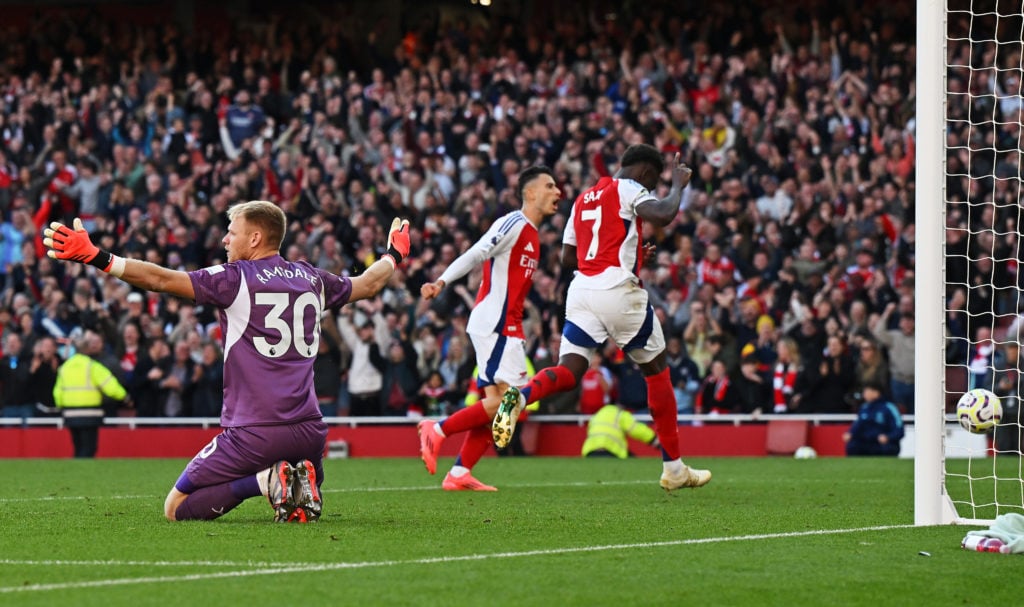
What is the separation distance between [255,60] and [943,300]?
2035cm

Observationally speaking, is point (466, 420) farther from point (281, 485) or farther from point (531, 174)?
point (281, 485)

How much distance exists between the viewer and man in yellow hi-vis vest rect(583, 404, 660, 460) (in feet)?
61.6

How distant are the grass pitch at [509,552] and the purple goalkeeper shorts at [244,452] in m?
0.25

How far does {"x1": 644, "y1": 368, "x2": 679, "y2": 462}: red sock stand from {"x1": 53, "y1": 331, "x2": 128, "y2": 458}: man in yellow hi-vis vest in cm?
1079

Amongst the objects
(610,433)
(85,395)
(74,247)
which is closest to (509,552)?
(74,247)

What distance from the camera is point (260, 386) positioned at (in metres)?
8.03

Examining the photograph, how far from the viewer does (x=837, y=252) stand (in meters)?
19.9

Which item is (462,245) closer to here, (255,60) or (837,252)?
(837,252)

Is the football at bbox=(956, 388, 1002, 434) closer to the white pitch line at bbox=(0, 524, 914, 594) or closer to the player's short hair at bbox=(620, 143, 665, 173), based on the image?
the white pitch line at bbox=(0, 524, 914, 594)

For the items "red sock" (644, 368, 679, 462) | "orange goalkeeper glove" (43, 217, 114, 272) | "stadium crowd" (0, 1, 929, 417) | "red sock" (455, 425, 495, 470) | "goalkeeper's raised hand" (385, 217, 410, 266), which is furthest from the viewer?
"stadium crowd" (0, 1, 929, 417)

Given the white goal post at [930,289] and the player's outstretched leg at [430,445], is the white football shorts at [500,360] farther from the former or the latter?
the white goal post at [930,289]

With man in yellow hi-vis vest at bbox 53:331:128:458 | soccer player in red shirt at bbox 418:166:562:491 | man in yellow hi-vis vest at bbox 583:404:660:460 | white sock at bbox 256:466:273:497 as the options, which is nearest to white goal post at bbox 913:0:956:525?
white sock at bbox 256:466:273:497

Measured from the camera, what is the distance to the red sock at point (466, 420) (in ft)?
37.4

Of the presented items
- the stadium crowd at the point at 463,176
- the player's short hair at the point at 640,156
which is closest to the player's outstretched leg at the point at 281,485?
the player's short hair at the point at 640,156
